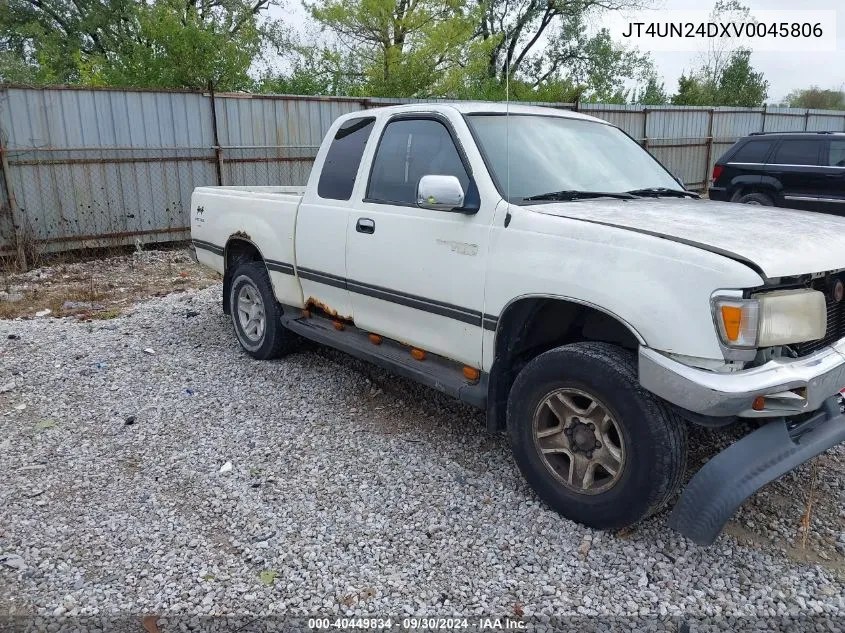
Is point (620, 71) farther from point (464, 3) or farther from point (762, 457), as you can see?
point (762, 457)

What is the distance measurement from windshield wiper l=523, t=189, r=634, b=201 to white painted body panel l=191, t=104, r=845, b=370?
3.4 inches

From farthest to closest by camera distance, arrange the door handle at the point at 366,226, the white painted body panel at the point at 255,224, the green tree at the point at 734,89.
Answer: the green tree at the point at 734,89, the white painted body panel at the point at 255,224, the door handle at the point at 366,226

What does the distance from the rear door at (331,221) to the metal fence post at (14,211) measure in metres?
6.26

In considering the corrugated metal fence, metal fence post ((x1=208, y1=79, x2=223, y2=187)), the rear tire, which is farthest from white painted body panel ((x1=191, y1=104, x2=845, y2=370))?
the rear tire

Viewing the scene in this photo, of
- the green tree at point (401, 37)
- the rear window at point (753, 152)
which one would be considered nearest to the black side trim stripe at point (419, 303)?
the rear window at point (753, 152)

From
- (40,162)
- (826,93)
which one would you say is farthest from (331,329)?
(826,93)

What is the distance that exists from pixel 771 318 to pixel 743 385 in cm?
30

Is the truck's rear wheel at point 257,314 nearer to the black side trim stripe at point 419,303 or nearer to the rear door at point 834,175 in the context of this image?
the black side trim stripe at point 419,303

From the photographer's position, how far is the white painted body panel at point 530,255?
275cm

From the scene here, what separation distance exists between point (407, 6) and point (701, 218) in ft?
61.3

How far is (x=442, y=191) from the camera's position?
3.47 meters

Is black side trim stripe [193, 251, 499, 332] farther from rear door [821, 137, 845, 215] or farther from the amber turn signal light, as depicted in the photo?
rear door [821, 137, 845, 215]

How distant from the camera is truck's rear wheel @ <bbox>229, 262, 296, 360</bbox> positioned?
18.1 ft

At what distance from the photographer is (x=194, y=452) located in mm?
4148
